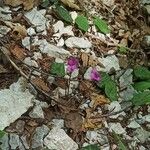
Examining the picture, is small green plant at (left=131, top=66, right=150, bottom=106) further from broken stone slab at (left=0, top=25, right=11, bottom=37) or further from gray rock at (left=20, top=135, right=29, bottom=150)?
broken stone slab at (left=0, top=25, right=11, bottom=37)

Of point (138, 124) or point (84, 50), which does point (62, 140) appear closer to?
point (138, 124)

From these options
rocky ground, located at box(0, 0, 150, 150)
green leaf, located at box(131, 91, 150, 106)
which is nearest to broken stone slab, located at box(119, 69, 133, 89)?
rocky ground, located at box(0, 0, 150, 150)

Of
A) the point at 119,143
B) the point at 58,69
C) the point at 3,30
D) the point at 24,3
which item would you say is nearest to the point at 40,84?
the point at 58,69

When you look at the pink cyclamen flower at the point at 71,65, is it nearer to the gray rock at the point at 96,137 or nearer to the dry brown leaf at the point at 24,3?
the gray rock at the point at 96,137

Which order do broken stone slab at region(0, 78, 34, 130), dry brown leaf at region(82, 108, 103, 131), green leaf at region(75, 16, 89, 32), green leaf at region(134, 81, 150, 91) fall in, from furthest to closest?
green leaf at region(75, 16, 89, 32) → green leaf at region(134, 81, 150, 91) → dry brown leaf at region(82, 108, 103, 131) → broken stone slab at region(0, 78, 34, 130)

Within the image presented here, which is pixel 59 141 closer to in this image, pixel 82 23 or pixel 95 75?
pixel 95 75

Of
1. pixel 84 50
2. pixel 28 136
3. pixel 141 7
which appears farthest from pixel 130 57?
pixel 28 136
